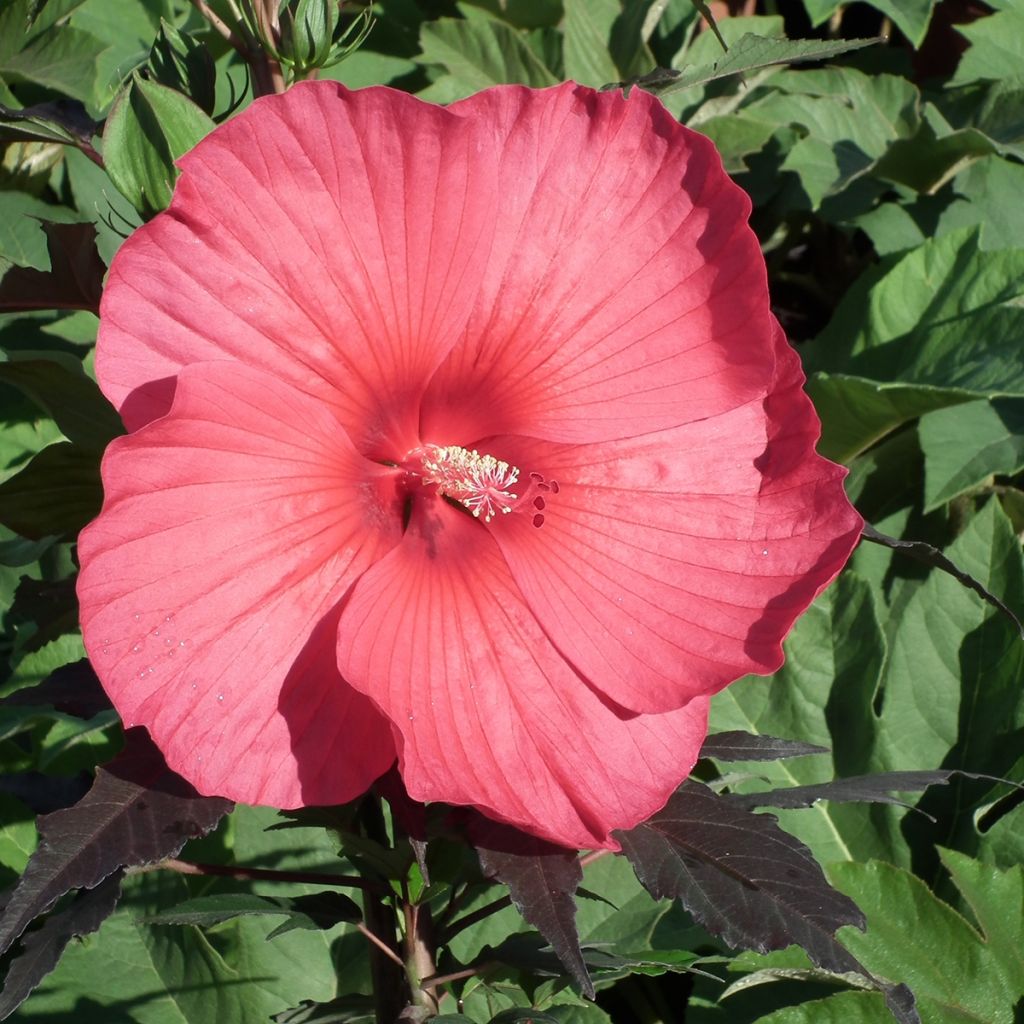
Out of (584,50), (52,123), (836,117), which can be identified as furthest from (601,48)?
(52,123)

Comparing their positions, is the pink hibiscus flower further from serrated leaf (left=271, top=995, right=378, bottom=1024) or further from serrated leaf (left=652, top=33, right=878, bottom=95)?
serrated leaf (left=271, top=995, right=378, bottom=1024)

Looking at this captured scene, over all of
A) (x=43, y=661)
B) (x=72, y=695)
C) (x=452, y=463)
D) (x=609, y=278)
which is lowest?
(x=43, y=661)

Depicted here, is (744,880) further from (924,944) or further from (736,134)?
(736,134)

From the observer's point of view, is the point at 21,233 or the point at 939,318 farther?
the point at 939,318

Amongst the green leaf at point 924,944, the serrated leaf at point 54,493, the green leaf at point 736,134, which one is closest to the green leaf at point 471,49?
the green leaf at point 736,134

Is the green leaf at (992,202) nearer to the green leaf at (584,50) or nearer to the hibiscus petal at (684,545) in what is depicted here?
the green leaf at (584,50)

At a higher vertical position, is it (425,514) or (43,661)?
(425,514)
